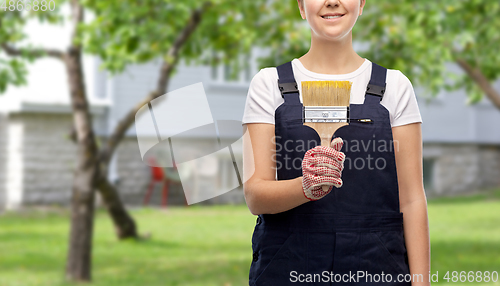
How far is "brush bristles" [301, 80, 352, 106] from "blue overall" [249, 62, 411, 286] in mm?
90

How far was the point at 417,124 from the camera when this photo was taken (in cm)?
179

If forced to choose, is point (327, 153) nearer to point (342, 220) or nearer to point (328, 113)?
point (328, 113)

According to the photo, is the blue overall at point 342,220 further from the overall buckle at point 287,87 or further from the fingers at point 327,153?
the fingers at point 327,153

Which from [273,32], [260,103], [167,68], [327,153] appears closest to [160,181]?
[167,68]

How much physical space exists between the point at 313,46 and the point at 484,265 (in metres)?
6.89

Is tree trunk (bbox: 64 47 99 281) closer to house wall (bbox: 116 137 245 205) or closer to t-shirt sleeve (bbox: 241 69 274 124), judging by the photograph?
t-shirt sleeve (bbox: 241 69 274 124)

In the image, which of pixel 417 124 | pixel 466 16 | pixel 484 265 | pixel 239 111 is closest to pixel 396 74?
pixel 417 124

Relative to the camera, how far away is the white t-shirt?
1.75m

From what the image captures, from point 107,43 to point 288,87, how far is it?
5192mm

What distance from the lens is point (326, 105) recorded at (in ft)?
5.34

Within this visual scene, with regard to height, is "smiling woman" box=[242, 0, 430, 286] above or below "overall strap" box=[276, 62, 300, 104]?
below

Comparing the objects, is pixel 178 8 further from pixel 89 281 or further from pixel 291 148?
pixel 291 148

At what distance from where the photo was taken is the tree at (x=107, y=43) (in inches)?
242

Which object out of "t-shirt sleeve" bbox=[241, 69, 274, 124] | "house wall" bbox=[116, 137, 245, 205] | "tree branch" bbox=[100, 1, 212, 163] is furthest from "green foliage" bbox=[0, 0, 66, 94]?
"house wall" bbox=[116, 137, 245, 205]
